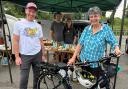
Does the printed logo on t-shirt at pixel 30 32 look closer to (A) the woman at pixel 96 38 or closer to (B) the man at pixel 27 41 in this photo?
(B) the man at pixel 27 41

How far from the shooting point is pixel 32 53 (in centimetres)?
506

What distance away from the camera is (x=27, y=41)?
4.99 metres

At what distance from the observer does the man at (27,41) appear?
16.1 ft

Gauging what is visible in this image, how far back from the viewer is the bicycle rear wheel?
471cm

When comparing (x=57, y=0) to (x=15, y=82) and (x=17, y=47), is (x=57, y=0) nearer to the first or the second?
(x=15, y=82)

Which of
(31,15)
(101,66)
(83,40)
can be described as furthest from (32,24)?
(101,66)

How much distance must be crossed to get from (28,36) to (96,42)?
1239 mm

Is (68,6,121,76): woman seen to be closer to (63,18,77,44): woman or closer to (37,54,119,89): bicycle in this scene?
(37,54,119,89): bicycle

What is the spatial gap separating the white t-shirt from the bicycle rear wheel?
0.47 metres

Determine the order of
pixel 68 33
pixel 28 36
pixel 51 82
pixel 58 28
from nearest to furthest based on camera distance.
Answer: pixel 51 82 < pixel 28 36 < pixel 58 28 < pixel 68 33

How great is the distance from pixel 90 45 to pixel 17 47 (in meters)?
1.31

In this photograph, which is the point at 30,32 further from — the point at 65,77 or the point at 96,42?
the point at 96,42

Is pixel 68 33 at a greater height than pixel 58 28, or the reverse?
pixel 58 28

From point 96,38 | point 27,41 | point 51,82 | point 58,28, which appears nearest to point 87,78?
point 51,82
